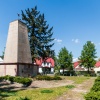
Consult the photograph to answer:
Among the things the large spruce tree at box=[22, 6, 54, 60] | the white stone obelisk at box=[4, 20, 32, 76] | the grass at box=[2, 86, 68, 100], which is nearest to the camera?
the grass at box=[2, 86, 68, 100]

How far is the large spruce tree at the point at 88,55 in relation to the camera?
5582 cm

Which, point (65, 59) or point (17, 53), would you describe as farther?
point (65, 59)

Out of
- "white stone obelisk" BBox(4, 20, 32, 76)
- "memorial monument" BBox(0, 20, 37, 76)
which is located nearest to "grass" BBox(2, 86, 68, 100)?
"memorial monument" BBox(0, 20, 37, 76)

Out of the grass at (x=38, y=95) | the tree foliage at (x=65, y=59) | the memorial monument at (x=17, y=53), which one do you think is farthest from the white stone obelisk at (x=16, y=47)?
the tree foliage at (x=65, y=59)

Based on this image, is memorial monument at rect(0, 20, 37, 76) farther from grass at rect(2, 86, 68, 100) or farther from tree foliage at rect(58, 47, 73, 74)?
tree foliage at rect(58, 47, 73, 74)

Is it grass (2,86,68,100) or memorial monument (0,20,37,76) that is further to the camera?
memorial monument (0,20,37,76)

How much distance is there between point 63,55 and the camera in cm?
5962

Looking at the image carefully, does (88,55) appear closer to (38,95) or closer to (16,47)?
(16,47)

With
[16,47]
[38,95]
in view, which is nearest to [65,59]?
[16,47]

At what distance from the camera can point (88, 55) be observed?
56.0m

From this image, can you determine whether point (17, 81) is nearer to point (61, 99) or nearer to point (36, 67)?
point (61, 99)

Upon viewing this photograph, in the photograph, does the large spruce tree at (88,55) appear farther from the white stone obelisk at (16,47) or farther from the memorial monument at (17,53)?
the white stone obelisk at (16,47)

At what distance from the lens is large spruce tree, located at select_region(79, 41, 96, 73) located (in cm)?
5582

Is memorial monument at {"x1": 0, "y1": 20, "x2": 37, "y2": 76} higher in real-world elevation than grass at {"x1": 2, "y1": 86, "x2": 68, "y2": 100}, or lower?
higher
